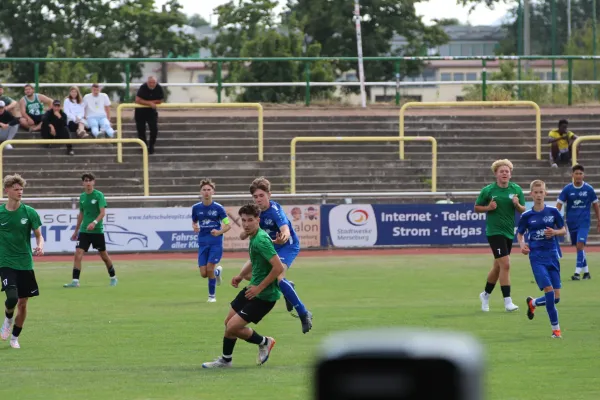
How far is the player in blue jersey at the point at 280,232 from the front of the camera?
12.7m

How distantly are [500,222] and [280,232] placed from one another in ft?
13.3

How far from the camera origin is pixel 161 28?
2117 inches

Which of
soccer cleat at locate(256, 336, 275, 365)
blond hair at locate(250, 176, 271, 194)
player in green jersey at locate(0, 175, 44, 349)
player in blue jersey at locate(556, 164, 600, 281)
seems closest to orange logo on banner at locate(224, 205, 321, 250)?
player in blue jersey at locate(556, 164, 600, 281)

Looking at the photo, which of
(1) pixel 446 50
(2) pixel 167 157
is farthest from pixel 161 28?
(1) pixel 446 50

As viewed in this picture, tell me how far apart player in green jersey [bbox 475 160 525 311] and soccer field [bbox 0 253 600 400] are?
43 centimetres

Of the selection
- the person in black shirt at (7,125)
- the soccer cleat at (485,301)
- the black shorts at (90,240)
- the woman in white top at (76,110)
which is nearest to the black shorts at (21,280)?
the soccer cleat at (485,301)

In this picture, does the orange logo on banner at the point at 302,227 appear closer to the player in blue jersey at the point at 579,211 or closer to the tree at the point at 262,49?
the player in blue jersey at the point at 579,211

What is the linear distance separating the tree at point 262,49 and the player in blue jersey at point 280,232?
81.7 feet

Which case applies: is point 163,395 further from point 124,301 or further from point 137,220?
point 137,220

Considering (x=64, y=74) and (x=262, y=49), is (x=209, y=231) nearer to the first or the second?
(x=64, y=74)

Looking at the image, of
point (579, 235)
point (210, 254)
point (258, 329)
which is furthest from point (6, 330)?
point (579, 235)

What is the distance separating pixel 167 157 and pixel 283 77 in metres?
10.5

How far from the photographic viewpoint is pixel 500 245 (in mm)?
15867

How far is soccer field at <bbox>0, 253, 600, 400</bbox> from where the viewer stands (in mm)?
9758
